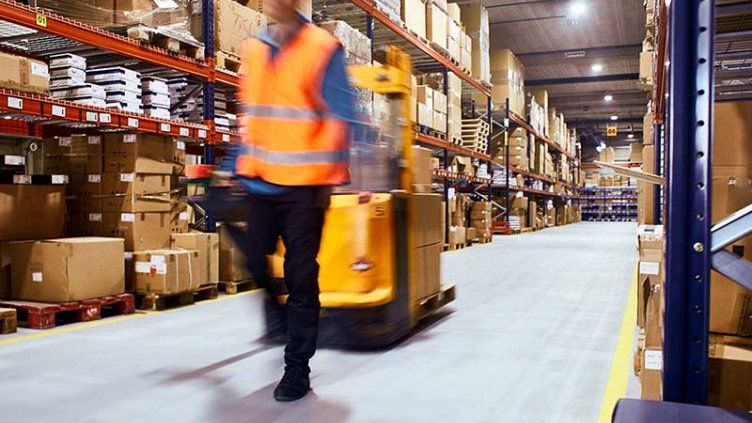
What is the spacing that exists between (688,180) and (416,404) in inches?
79.0

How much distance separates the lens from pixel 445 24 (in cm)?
1256

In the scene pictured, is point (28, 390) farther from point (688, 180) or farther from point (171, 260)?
point (688, 180)

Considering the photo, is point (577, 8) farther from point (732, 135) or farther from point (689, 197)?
point (689, 197)

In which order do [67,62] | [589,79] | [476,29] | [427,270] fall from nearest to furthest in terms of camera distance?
[427,270] → [67,62] → [476,29] → [589,79]

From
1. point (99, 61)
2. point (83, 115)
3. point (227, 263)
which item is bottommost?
point (227, 263)

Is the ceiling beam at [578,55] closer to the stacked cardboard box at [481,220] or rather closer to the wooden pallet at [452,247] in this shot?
the stacked cardboard box at [481,220]

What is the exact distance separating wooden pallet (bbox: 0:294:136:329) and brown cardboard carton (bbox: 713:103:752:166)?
190 inches

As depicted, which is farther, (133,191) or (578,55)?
(578,55)

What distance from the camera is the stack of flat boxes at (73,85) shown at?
18.6 feet

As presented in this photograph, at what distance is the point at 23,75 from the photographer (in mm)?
4965

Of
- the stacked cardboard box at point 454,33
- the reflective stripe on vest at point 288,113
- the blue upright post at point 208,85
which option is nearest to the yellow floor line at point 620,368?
the reflective stripe on vest at point 288,113

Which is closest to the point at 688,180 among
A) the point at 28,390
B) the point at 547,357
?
the point at 547,357

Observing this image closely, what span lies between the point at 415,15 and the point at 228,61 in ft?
16.8

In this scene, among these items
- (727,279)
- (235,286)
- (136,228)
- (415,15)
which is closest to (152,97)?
(136,228)
